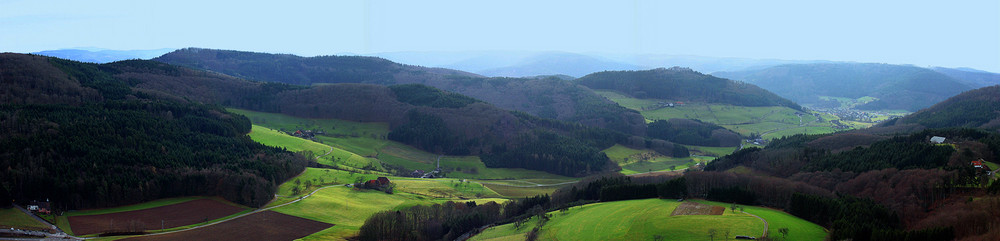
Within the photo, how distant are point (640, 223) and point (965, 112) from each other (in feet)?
421

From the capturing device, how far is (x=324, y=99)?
173 metres

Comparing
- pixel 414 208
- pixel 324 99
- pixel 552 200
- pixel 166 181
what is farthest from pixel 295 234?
pixel 324 99

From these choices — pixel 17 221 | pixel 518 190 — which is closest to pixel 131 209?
pixel 17 221

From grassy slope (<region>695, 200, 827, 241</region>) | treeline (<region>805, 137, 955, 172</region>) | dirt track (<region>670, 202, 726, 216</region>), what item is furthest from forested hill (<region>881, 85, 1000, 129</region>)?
dirt track (<region>670, 202, 726, 216</region>)

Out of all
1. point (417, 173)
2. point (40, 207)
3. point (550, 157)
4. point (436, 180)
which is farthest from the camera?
point (550, 157)

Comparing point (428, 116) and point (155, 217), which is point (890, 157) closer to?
point (155, 217)

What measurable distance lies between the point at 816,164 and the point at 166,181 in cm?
8315

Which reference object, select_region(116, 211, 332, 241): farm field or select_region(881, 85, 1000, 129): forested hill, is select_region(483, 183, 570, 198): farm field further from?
select_region(881, 85, 1000, 129): forested hill

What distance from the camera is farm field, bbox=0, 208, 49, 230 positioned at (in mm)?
54050

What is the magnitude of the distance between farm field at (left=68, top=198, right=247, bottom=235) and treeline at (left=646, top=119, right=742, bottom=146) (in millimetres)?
137796

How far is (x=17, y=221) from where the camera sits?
181ft

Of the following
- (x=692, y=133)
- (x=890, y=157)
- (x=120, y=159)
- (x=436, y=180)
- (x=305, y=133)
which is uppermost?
(x=890, y=157)

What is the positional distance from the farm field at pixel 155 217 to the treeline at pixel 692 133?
138 meters

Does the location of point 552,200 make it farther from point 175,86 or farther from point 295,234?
point 175,86
